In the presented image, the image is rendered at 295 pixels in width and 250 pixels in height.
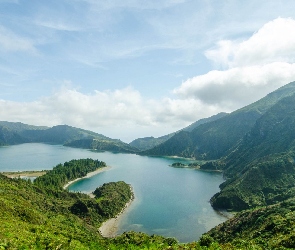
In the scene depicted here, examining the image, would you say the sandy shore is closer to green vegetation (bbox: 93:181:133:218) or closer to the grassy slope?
the grassy slope

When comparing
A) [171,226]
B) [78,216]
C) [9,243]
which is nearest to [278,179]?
[171,226]

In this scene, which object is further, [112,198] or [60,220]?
[112,198]

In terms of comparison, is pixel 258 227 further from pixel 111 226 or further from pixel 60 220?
pixel 111 226

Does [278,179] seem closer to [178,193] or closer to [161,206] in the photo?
[178,193]

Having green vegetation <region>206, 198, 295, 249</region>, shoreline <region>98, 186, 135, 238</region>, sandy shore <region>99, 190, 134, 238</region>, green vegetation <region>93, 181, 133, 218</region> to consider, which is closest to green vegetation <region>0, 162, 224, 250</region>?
green vegetation <region>93, 181, 133, 218</region>

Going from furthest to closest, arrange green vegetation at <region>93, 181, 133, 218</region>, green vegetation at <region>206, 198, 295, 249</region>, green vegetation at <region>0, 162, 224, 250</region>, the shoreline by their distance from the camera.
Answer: green vegetation at <region>93, 181, 133, 218</region> < the shoreline < green vegetation at <region>206, 198, 295, 249</region> < green vegetation at <region>0, 162, 224, 250</region>

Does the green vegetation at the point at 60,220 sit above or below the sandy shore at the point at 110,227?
above

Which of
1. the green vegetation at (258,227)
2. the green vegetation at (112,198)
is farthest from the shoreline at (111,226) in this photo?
the green vegetation at (258,227)

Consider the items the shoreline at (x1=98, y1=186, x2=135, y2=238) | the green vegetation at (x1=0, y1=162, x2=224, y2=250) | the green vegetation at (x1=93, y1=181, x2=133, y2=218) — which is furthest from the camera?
the green vegetation at (x1=93, y1=181, x2=133, y2=218)

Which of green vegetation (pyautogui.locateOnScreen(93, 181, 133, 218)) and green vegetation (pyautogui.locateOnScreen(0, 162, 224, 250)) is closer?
green vegetation (pyautogui.locateOnScreen(0, 162, 224, 250))

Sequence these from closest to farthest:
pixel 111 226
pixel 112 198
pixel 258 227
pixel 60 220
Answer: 1. pixel 258 227
2. pixel 60 220
3. pixel 111 226
4. pixel 112 198

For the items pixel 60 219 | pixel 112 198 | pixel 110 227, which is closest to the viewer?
pixel 60 219

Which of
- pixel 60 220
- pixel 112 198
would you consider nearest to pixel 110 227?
pixel 112 198

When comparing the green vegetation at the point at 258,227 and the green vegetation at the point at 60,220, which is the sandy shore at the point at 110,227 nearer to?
the green vegetation at the point at 60,220
